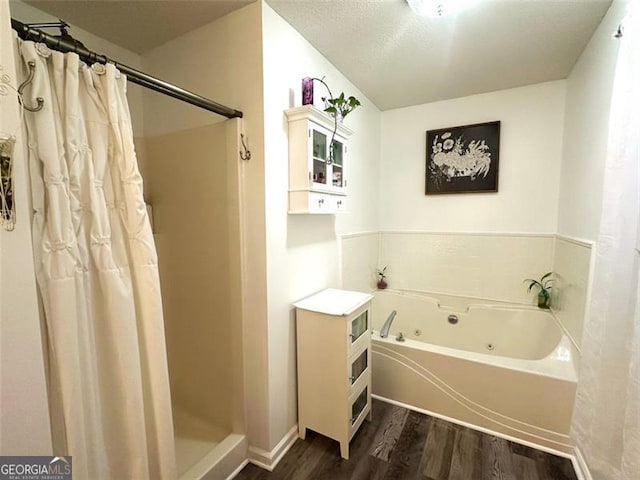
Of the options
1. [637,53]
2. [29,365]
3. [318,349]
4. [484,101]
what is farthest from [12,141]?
[484,101]

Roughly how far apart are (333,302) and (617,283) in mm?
→ 1243

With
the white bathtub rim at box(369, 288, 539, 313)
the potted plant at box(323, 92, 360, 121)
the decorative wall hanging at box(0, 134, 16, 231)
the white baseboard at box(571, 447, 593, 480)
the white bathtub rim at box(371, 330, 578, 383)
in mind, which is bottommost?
the white baseboard at box(571, 447, 593, 480)

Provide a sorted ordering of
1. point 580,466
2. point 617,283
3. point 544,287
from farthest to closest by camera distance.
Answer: point 544,287
point 580,466
point 617,283

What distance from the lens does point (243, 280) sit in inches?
59.1

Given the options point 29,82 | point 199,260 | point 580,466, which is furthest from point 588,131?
point 29,82

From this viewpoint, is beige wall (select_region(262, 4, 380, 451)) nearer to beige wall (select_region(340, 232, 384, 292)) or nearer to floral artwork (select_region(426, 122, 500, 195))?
beige wall (select_region(340, 232, 384, 292))

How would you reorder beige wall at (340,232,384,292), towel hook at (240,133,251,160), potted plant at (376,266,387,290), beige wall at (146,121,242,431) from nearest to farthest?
towel hook at (240,133,251,160) < beige wall at (146,121,242,431) < beige wall at (340,232,384,292) < potted plant at (376,266,387,290)

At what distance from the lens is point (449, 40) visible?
1.68 m

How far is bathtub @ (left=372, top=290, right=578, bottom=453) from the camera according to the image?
5.14 ft

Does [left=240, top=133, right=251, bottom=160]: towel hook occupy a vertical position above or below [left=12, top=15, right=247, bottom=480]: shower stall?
above

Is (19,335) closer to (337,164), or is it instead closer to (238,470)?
(238,470)

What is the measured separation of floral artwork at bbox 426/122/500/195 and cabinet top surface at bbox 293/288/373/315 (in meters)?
1.52

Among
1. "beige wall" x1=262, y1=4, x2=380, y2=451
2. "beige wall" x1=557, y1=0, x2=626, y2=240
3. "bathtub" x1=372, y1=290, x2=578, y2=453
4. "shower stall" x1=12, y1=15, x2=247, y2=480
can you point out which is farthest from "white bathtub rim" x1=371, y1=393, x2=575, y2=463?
"beige wall" x1=557, y1=0, x2=626, y2=240

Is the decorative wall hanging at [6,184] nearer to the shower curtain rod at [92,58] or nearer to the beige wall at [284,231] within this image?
the shower curtain rod at [92,58]
